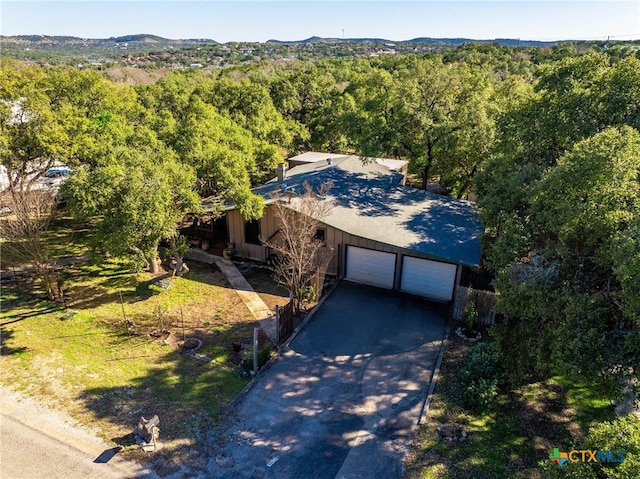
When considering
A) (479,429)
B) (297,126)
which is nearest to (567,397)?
(479,429)

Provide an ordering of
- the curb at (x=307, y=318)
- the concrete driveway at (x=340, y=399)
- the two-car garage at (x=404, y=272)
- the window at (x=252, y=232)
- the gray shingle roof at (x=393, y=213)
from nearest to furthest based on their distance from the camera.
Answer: the concrete driveway at (x=340, y=399) < the curb at (x=307, y=318) < the gray shingle roof at (x=393, y=213) < the two-car garage at (x=404, y=272) < the window at (x=252, y=232)

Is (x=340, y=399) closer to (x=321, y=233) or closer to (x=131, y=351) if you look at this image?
(x=131, y=351)

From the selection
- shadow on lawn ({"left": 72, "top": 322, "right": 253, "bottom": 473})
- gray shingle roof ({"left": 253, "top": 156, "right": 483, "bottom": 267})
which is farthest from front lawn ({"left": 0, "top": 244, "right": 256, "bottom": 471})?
gray shingle roof ({"left": 253, "top": 156, "right": 483, "bottom": 267})

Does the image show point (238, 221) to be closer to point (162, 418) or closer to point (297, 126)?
point (162, 418)

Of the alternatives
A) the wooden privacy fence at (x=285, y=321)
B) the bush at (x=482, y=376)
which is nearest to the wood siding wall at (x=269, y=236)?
the wooden privacy fence at (x=285, y=321)

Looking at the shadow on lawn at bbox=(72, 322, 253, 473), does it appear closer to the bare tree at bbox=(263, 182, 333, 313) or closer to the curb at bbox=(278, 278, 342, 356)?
the curb at bbox=(278, 278, 342, 356)

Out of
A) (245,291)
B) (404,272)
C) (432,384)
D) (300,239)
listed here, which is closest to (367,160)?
(404,272)

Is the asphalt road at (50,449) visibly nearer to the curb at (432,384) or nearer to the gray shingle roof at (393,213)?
the curb at (432,384)
